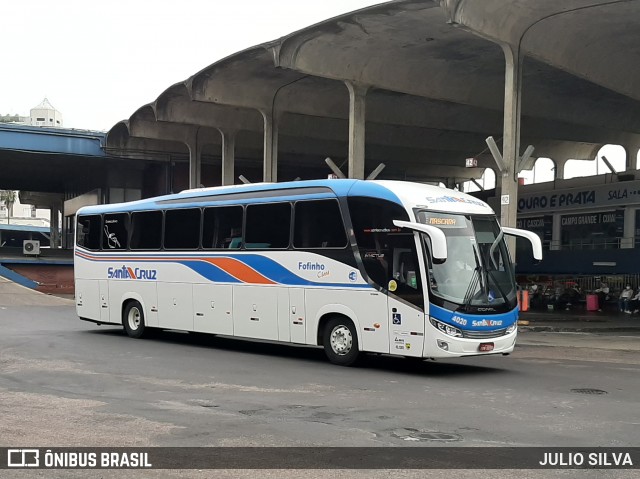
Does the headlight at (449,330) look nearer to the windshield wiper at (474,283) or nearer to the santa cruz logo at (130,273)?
the windshield wiper at (474,283)

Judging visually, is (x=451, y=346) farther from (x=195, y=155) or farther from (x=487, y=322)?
(x=195, y=155)

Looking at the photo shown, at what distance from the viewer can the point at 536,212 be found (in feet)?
158

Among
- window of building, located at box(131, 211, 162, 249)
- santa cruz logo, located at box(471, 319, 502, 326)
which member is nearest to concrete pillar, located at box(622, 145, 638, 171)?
window of building, located at box(131, 211, 162, 249)

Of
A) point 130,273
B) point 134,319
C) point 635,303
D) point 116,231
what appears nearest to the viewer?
point 130,273

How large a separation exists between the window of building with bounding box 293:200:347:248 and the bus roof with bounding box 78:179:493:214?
196 mm

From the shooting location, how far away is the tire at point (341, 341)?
543 inches

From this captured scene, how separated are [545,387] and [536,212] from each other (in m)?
A: 38.1

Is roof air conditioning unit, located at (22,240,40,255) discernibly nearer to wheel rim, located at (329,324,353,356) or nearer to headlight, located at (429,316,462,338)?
wheel rim, located at (329,324,353,356)

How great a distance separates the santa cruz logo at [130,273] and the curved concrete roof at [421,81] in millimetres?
11717

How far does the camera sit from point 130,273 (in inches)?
746

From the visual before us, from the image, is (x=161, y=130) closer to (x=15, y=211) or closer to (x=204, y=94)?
(x=204, y=94)

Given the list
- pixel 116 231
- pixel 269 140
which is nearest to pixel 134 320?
pixel 116 231

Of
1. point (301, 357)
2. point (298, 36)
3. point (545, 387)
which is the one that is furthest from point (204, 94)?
point (545, 387)

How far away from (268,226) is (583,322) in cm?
1529
